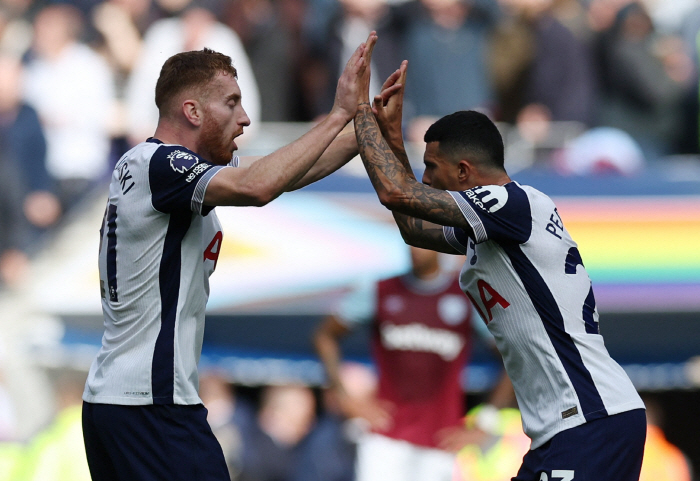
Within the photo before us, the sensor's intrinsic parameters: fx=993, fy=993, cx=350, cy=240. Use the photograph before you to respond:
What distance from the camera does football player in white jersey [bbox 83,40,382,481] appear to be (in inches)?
161

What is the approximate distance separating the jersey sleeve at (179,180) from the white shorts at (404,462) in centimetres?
373

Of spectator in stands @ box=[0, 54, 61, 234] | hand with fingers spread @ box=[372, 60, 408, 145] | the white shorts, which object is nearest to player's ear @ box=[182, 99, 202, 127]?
hand with fingers spread @ box=[372, 60, 408, 145]

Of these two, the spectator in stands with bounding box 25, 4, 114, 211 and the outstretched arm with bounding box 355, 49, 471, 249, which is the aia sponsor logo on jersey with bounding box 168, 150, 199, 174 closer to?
the outstretched arm with bounding box 355, 49, 471, 249

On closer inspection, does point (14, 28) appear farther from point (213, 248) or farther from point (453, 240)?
point (453, 240)

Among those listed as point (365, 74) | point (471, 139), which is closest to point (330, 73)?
point (365, 74)

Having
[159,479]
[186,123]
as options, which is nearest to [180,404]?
[159,479]

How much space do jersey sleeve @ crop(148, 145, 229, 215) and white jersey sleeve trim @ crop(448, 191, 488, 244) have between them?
3.43 feet

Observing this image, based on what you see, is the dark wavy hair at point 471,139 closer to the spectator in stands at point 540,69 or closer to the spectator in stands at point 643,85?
the spectator in stands at point 540,69

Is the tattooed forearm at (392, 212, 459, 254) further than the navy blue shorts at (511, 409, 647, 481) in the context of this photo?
Yes

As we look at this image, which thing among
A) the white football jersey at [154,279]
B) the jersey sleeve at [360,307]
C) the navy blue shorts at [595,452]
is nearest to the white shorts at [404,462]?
the jersey sleeve at [360,307]

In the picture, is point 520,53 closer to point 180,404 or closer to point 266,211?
point 266,211

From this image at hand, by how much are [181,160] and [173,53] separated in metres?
5.77

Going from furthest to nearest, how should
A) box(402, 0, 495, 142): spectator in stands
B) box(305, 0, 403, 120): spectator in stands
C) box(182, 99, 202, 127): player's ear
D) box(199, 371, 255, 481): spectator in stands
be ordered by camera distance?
box(305, 0, 403, 120): spectator in stands
box(402, 0, 495, 142): spectator in stands
box(199, 371, 255, 481): spectator in stands
box(182, 99, 202, 127): player's ear

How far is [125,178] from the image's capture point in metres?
4.29
